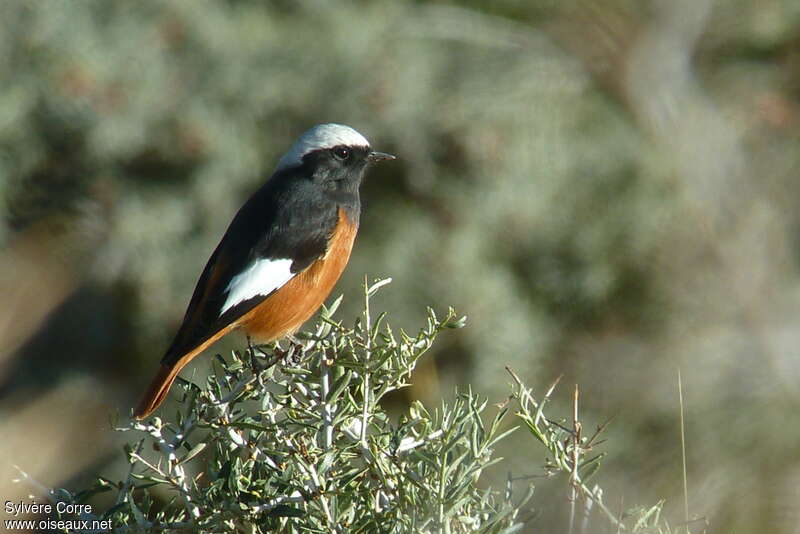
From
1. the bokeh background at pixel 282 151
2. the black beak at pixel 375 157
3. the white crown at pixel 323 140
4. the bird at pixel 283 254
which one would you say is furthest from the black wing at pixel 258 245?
the bokeh background at pixel 282 151

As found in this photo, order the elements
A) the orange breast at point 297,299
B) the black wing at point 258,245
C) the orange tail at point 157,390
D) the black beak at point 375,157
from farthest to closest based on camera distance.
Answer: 1. the black beak at point 375,157
2. the orange breast at point 297,299
3. the black wing at point 258,245
4. the orange tail at point 157,390

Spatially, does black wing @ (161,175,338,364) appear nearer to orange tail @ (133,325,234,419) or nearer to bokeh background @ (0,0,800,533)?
orange tail @ (133,325,234,419)

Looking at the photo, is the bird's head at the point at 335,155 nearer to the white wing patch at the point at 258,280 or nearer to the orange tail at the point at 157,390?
the white wing patch at the point at 258,280

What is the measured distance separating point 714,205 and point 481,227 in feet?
11.3

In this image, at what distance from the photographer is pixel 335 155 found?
3207mm

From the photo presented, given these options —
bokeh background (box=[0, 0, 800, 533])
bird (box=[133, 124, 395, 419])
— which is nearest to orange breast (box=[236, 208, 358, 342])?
bird (box=[133, 124, 395, 419])

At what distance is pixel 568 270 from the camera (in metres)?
4.93

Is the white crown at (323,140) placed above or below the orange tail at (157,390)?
above

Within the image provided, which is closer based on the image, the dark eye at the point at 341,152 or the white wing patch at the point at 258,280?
the white wing patch at the point at 258,280

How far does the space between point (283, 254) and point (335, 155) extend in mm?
494

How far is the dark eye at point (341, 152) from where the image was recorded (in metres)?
3.21

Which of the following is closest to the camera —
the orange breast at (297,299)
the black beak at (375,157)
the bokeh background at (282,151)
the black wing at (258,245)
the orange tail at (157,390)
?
the orange tail at (157,390)

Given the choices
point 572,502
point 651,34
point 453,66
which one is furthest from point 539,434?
point 453,66

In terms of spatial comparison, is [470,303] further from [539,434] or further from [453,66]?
[539,434]
